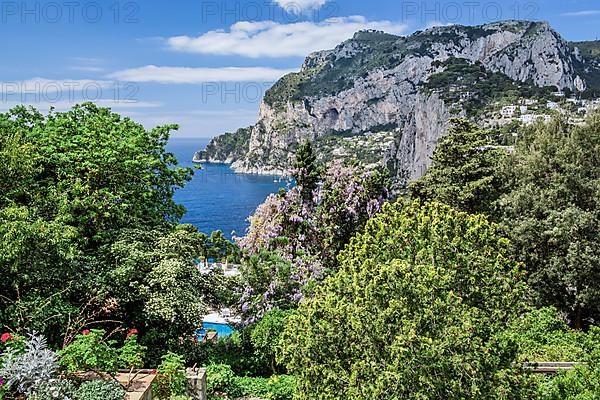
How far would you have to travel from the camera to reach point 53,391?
6.56 m

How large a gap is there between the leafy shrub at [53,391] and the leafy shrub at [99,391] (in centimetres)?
12

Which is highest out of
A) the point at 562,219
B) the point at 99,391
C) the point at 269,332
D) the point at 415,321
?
the point at 562,219

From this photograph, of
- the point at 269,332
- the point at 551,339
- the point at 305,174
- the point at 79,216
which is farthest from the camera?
the point at 305,174

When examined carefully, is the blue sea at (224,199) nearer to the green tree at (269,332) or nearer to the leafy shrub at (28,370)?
the green tree at (269,332)

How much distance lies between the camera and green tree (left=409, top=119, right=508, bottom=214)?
16.9 metres

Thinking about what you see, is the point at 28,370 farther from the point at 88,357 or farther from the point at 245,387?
the point at 245,387

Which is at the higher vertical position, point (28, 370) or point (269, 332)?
point (28, 370)

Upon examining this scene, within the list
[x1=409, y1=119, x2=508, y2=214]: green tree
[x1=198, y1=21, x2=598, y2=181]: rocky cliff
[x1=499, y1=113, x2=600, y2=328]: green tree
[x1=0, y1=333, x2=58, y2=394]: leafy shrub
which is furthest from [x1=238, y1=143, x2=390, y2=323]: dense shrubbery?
[x1=198, y1=21, x2=598, y2=181]: rocky cliff

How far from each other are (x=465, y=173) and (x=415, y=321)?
1202 cm

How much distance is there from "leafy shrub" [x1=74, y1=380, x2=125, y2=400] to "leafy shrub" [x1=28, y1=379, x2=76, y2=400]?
4.6 inches

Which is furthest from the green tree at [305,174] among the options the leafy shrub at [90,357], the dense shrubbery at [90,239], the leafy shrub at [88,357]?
the leafy shrub at [88,357]

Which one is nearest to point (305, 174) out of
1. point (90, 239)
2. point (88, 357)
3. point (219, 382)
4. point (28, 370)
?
point (90, 239)

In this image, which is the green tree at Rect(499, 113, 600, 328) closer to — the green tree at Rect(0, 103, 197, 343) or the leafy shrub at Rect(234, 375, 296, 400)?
the leafy shrub at Rect(234, 375, 296, 400)

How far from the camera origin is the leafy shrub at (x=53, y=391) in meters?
6.51
